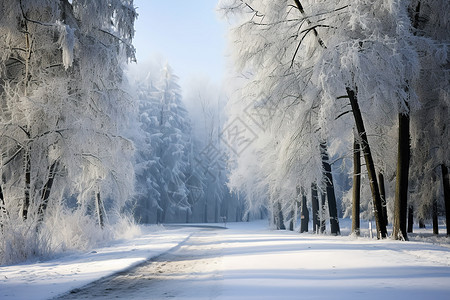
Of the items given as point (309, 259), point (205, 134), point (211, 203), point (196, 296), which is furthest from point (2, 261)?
point (211, 203)

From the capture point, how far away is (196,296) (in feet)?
15.4

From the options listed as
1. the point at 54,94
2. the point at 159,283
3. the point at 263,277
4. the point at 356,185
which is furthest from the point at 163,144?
the point at 263,277

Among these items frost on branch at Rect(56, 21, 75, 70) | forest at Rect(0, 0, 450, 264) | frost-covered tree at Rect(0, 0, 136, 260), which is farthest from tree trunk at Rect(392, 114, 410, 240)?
frost on branch at Rect(56, 21, 75, 70)

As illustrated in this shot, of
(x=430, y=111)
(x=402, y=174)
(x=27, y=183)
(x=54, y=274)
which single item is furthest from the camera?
(x=430, y=111)

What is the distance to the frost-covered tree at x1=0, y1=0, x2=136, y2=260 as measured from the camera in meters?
10.2

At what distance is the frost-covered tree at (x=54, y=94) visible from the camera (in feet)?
33.6

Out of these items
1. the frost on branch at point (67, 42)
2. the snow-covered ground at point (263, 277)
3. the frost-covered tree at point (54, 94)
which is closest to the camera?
the snow-covered ground at point (263, 277)

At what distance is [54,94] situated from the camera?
34.3 ft

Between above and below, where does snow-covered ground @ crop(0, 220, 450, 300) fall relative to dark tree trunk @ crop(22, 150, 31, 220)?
below

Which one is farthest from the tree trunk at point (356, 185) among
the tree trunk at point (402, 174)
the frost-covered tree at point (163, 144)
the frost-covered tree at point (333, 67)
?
the frost-covered tree at point (163, 144)

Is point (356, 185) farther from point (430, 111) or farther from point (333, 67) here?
point (333, 67)

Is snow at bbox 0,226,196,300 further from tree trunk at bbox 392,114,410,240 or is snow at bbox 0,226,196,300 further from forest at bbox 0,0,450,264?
tree trunk at bbox 392,114,410,240

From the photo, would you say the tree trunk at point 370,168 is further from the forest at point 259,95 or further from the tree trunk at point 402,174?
the tree trunk at point 402,174

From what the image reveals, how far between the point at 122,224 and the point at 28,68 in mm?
10013
